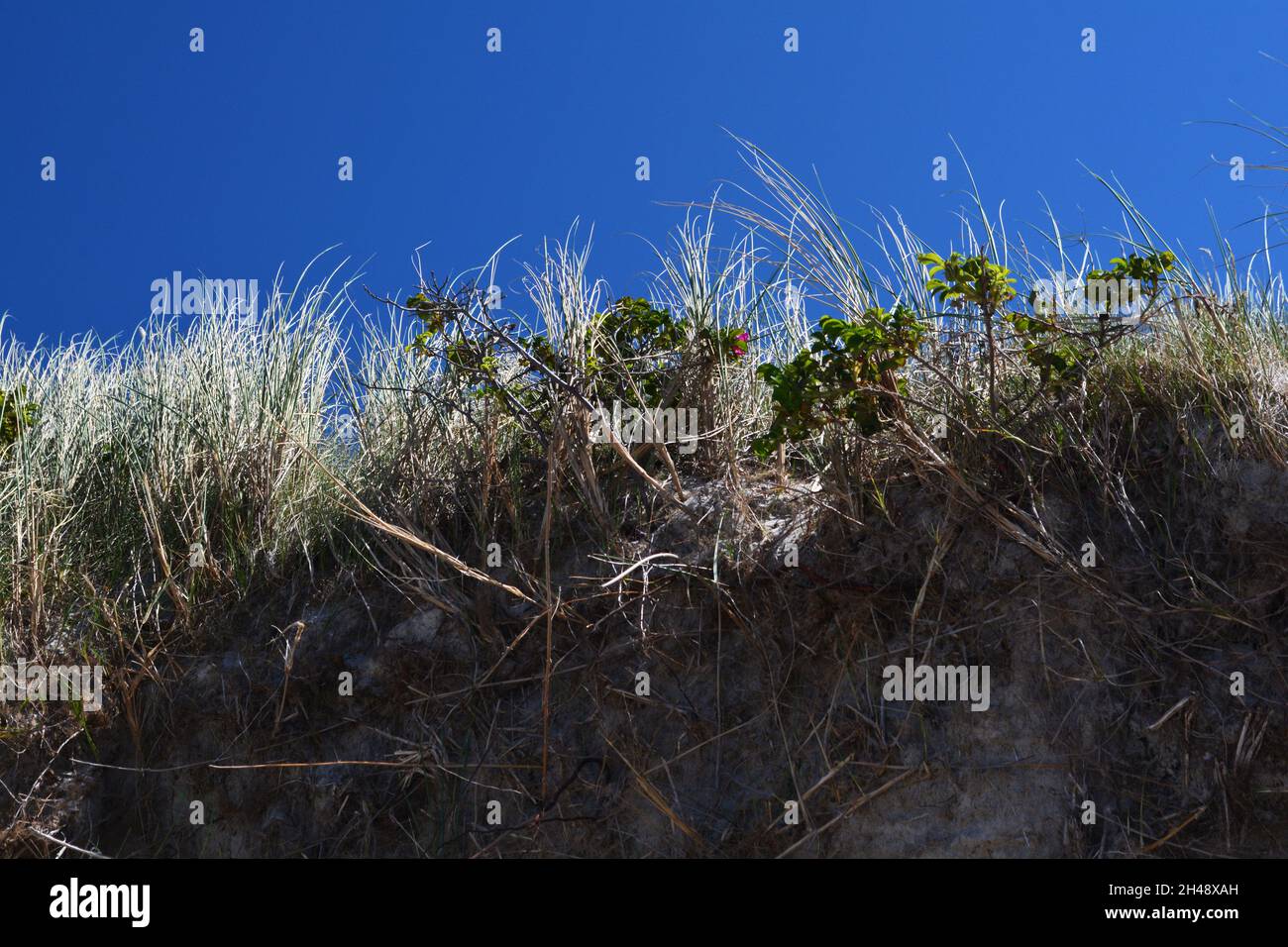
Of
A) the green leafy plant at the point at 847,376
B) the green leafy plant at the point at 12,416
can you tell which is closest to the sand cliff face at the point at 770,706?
the green leafy plant at the point at 847,376

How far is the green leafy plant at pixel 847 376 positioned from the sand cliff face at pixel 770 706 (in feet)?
0.93

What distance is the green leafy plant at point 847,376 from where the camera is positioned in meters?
3.50

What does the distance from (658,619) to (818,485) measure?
2.51 ft

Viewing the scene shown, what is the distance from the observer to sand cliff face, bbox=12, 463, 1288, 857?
126 inches

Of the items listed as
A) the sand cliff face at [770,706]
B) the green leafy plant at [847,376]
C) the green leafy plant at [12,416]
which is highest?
the green leafy plant at [12,416]

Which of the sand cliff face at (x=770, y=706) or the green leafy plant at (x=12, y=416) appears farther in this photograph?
the green leafy plant at (x=12, y=416)

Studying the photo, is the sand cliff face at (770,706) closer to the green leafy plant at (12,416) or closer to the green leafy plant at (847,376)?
the green leafy plant at (847,376)

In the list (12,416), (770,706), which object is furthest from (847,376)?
(12,416)

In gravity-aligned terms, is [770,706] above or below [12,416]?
below

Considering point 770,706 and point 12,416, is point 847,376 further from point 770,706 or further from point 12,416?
point 12,416

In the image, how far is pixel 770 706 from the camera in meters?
3.51

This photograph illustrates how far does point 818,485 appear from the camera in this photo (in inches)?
156

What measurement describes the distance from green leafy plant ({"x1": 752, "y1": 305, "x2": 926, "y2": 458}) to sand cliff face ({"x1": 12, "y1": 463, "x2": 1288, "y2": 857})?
28 centimetres

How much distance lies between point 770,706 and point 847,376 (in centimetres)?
107
